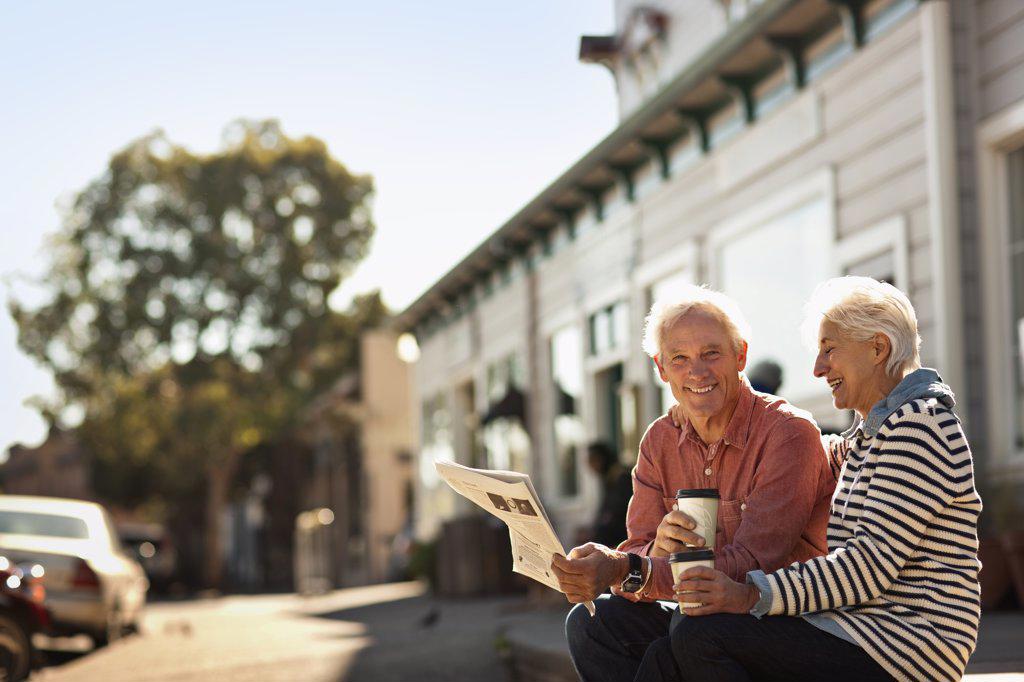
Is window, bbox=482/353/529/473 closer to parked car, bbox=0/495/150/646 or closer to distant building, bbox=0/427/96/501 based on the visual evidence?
parked car, bbox=0/495/150/646

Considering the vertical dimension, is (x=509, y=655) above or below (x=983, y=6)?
below

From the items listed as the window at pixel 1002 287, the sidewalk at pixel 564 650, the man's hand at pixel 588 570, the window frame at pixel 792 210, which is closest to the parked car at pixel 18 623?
the sidewalk at pixel 564 650

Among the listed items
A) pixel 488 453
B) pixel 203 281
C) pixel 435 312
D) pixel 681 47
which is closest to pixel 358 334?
pixel 203 281

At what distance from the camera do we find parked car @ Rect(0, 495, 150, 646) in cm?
1387

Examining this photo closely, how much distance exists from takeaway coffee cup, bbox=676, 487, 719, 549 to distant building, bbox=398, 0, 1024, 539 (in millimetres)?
2104

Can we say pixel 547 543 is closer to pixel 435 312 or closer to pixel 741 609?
pixel 741 609

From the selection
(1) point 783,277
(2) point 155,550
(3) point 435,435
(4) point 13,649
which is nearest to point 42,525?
(4) point 13,649

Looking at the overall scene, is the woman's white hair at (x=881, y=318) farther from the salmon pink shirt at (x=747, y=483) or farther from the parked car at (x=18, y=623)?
the parked car at (x=18, y=623)

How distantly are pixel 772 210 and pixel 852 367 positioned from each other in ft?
27.3

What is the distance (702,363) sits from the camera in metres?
3.97

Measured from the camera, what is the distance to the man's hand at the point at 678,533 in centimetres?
355

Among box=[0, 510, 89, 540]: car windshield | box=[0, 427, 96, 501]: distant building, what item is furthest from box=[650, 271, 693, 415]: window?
box=[0, 427, 96, 501]: distant building

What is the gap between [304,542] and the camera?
30.6 m

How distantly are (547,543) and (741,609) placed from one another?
0.58 metres
